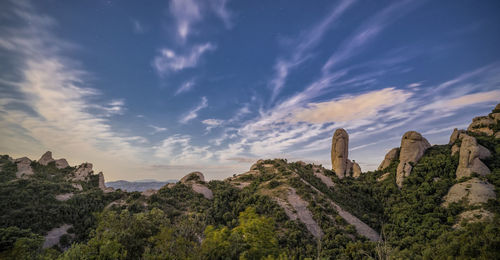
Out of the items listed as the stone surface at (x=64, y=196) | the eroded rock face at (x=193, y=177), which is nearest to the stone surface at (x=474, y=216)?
the eroded rock face at (x=193, y=177)

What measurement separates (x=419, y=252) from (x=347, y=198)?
21.8 meters

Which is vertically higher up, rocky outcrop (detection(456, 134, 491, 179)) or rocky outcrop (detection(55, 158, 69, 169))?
rocky outcrop (detection(55, 158, 69, 169))

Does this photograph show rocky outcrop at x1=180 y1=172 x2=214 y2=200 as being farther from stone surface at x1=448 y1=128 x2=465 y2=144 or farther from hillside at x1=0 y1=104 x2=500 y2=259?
stone surface at x1=448 y1=128 x2=465 y2=144

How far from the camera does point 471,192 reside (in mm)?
38500

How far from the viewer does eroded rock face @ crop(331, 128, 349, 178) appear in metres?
73.4

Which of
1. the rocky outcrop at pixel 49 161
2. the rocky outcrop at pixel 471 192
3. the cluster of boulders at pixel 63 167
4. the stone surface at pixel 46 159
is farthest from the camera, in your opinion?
the rocky outcrop at pixel 49 161

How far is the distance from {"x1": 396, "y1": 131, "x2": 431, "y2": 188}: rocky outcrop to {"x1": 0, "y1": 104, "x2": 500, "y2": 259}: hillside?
0.24m

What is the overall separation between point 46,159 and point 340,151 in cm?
9695

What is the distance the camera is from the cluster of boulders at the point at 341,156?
73.4m

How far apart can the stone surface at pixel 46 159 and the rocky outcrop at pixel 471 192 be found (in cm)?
10460

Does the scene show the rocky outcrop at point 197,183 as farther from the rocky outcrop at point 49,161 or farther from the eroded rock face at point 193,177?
the rocky outcrop at point 49,161

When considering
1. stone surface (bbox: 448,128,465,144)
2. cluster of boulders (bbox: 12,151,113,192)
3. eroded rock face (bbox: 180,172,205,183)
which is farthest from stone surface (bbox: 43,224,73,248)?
stone surface (bbox: 448,128,465,144)

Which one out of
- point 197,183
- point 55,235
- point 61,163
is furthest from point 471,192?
point 61,163

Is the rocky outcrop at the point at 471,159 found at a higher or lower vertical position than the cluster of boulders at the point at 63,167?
lower
